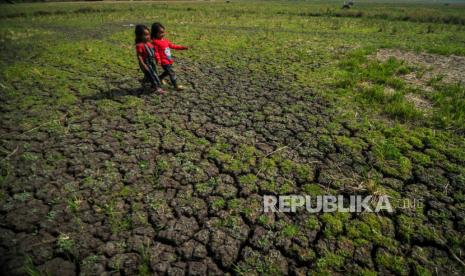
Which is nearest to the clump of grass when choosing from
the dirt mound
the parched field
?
the parched field

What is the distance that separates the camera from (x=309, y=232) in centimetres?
287

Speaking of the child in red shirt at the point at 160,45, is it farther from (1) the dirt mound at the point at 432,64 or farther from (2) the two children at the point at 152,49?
(1) the dirt mound at the point at 432,64

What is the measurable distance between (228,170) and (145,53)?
3.75 metres

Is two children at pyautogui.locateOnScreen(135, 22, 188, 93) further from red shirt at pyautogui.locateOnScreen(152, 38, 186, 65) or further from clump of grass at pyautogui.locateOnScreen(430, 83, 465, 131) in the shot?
clump of grass at pyautogui.locateOnScreen(430, 83, 465, 131)

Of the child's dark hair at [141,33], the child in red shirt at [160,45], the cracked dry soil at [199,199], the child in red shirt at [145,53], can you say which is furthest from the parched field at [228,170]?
the child's dark hair at [141,33]

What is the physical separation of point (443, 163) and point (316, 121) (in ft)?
7.05

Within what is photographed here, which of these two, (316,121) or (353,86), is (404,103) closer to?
(353,86)

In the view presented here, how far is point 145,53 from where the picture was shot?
579 centimetres

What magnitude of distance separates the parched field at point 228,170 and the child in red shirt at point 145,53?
0.46 metres

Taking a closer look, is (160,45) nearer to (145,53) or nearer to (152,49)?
(152,49)

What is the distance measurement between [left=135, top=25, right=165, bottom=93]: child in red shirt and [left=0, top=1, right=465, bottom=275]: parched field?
0.46 meters

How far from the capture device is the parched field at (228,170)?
8.61ft

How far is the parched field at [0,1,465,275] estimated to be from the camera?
2625 mm

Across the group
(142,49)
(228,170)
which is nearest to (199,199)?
(228,170)
